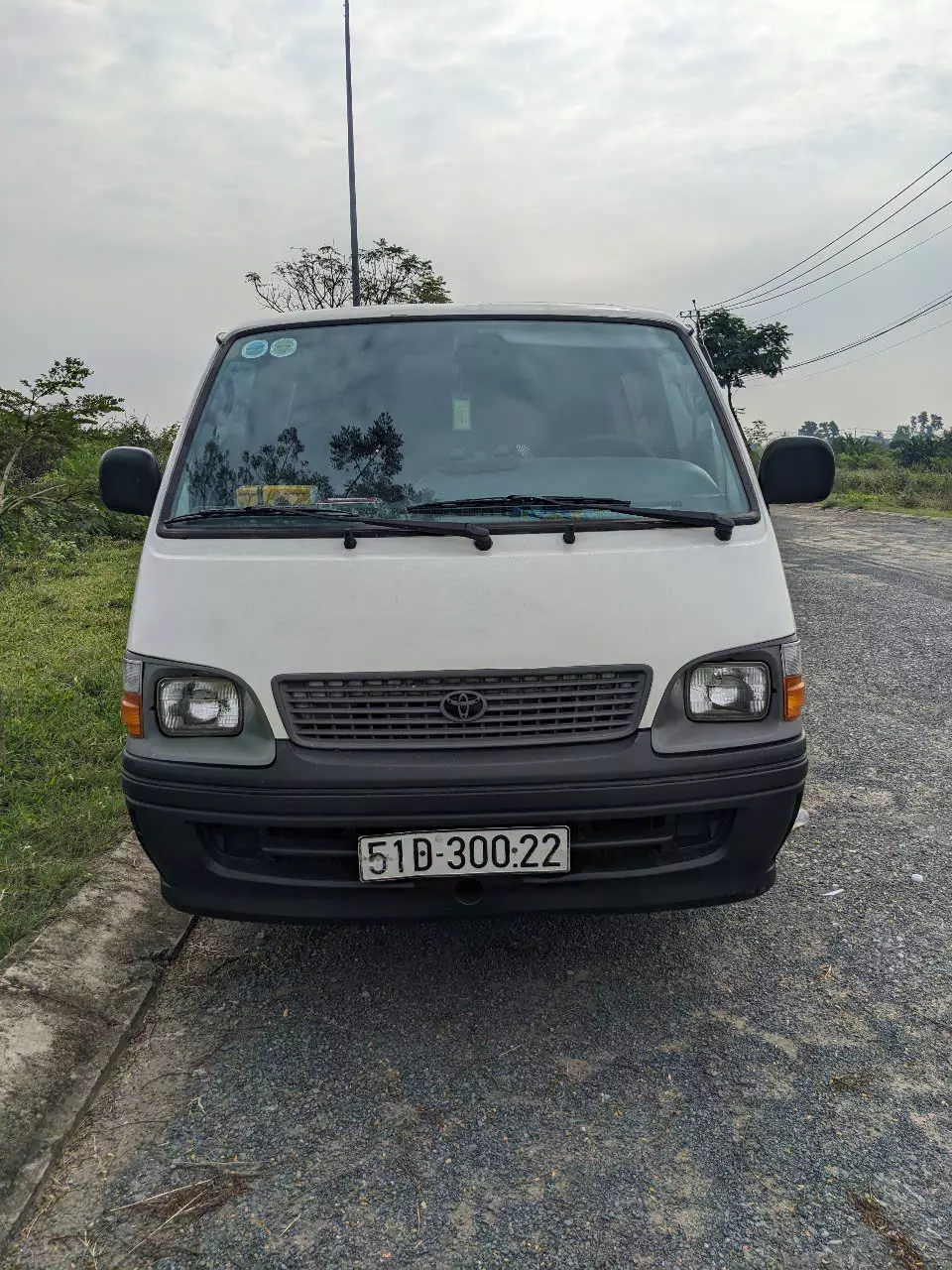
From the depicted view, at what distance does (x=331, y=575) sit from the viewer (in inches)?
103

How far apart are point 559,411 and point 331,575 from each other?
3.53 ft

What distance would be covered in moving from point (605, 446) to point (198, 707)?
4.83 ft

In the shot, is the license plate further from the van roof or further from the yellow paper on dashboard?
the van roof

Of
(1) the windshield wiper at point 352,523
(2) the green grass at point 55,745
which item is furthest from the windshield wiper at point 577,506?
(2) the green grass at point 55,745

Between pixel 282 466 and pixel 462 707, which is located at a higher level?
pixel 282 466

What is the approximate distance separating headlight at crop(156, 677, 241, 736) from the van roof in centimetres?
146

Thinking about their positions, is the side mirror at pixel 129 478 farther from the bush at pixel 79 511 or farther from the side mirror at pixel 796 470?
the side mirror at pixel 796 470

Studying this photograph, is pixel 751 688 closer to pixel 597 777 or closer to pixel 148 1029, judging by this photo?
pixel 597 777

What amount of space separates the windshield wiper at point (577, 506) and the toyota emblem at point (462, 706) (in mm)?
585

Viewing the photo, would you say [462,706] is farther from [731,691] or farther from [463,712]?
[731,691]

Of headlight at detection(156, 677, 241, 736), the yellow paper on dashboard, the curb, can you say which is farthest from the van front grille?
the curb

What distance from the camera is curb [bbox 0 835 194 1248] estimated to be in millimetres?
2309

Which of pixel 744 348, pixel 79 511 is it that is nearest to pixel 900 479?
pixel 744 348

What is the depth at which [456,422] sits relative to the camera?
125 inches
